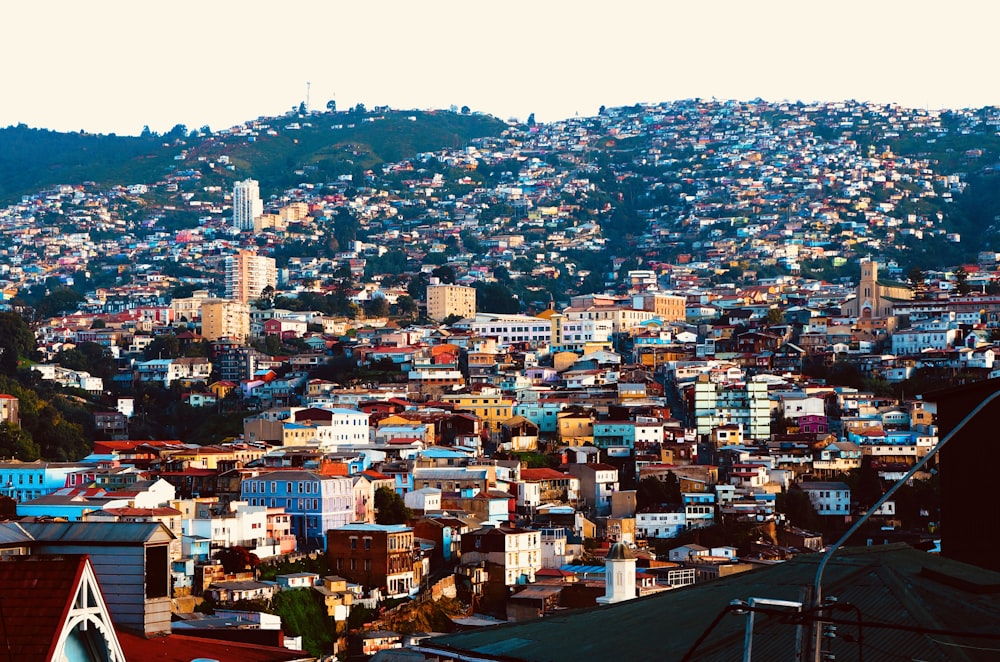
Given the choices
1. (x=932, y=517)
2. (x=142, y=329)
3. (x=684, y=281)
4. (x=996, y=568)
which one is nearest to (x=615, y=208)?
(x=684, y=281)

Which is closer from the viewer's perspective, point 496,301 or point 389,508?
point 389,508

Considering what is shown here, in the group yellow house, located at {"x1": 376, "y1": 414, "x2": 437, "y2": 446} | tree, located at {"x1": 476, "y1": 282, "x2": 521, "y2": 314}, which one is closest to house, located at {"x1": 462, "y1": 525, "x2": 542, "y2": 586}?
yellow house, located at {"x1": 376, "y1": 414, "x2": 437, "y2": 446}

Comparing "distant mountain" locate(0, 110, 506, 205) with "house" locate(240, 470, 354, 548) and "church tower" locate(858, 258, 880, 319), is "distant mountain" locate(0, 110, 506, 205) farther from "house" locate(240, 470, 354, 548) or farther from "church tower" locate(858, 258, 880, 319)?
"house" locate(240, 470, 354, 548)

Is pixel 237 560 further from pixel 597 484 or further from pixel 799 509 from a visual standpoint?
pixel 799 509

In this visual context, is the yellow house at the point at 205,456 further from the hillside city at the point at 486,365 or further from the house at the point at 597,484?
the house at the point at 597,484

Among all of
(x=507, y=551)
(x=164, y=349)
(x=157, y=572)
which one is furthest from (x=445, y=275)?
(x=157, y=572)

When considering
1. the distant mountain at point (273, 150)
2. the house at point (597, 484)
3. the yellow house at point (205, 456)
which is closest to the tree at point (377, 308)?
the yellow house at point (205, 456)

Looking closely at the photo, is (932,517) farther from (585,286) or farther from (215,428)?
(585,286)
